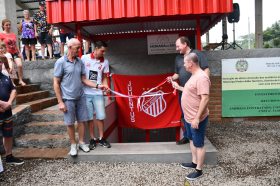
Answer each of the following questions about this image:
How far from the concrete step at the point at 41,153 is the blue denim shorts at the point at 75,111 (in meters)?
0.84

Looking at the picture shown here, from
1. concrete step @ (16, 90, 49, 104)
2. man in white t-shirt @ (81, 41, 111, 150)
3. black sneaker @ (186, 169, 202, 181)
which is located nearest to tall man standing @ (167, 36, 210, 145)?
black sneaker @ (186, 169, 202, 181)

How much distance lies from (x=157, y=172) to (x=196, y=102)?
1249 millimetres

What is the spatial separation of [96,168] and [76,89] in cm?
125

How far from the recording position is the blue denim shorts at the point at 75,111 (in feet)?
15.5

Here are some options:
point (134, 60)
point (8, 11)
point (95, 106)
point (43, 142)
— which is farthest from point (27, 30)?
point (95, 106)

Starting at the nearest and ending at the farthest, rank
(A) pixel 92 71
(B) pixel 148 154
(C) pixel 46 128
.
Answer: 1. (B) pixel 148 154
2. (A) pixel 92 71
3. (C) pixel 46 128

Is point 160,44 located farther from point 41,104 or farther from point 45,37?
point 45,37

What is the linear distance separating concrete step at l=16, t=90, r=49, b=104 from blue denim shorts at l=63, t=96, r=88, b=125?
280cm

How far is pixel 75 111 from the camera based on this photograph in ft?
15.9

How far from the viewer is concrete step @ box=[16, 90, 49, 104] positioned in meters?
7.12

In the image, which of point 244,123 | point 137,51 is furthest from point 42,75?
point 244,123

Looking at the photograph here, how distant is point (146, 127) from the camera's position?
7562 mm

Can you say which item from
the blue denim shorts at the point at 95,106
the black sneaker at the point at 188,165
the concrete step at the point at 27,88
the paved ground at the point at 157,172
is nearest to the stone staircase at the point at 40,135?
the concrete step at the point at 27,88

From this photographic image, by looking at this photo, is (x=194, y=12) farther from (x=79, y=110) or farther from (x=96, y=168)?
(x=96, y=168)
